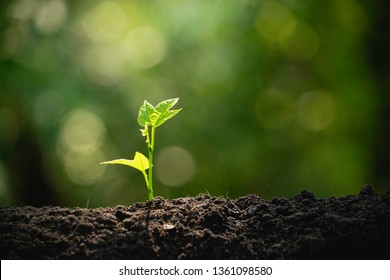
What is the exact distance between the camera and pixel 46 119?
4.57 metres

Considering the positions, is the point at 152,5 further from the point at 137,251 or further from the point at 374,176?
the point at 137,251

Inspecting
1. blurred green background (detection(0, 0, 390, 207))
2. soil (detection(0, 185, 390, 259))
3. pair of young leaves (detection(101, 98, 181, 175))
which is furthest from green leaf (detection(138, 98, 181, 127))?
blurred green background (detection(0, 0, 390, 207))

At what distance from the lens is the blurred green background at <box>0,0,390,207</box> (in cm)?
518

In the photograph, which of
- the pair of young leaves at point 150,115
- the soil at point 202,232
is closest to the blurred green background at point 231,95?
the pair of young leaves at point 150,115

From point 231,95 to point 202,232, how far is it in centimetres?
387

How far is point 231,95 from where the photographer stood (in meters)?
5.31

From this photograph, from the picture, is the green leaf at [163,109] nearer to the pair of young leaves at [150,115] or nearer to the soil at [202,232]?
the pair of young leaves at [150,115]

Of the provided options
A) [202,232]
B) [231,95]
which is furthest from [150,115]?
[231,95]

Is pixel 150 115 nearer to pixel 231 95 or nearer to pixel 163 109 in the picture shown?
pixel 163 109

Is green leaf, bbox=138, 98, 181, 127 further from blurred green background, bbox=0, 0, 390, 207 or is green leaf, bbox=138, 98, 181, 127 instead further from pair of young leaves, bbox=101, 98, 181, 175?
blurred green background, bbox=0, 0, 390, 207

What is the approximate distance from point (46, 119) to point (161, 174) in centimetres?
128

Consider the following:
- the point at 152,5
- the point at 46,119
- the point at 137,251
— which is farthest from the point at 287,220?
the point at 152,5

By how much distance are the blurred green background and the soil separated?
3430 millimetres

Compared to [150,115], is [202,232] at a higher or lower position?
lower
